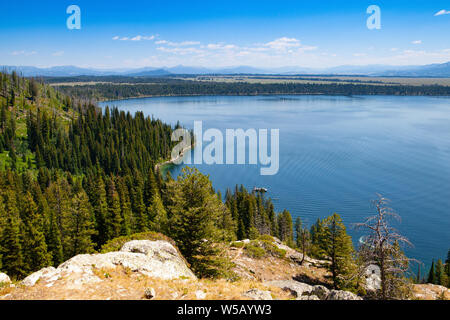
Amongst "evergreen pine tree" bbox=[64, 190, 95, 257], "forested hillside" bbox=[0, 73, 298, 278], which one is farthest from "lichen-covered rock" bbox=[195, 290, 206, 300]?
"evergreen pine tree" bbox=[64, 190, 95, 257]

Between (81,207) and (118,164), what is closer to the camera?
(81,207)

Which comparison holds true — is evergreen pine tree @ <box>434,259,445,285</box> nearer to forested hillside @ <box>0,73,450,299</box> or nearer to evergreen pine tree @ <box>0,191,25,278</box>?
forested hillside @ <box>0,73,450,299</box>

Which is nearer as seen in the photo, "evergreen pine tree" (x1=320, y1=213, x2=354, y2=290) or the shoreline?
"evergreen pine tree" (x1=320, y1=213, x2=354, y2=290)

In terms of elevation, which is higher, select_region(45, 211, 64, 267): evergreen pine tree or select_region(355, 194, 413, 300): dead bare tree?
select_region(355, 194, 413, 300): dead bare tree

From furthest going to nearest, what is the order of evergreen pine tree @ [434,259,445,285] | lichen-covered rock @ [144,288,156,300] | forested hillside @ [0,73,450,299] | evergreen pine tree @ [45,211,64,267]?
evergreen pine tree @ [434,259,445,285]
evergreen pine tree @ [45,211,64,267]
forested hillside @ [0,73,450,299]
lichen-covered rock @ [144,288,156,300]

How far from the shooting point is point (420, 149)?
12194 cm

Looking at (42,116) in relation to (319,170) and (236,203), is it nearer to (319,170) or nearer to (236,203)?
(236,203)

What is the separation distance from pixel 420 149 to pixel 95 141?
145 metres

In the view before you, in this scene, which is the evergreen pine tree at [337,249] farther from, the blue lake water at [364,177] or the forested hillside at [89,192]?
the blue lake water at [364,177]

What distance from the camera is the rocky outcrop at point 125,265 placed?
14.9 m

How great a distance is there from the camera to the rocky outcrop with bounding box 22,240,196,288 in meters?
14.9

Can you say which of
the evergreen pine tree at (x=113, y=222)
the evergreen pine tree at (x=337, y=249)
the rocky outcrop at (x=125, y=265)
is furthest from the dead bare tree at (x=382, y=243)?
the evergreen pine tree at (x=113, y=222)

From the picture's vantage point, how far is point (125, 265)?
1728 cm
